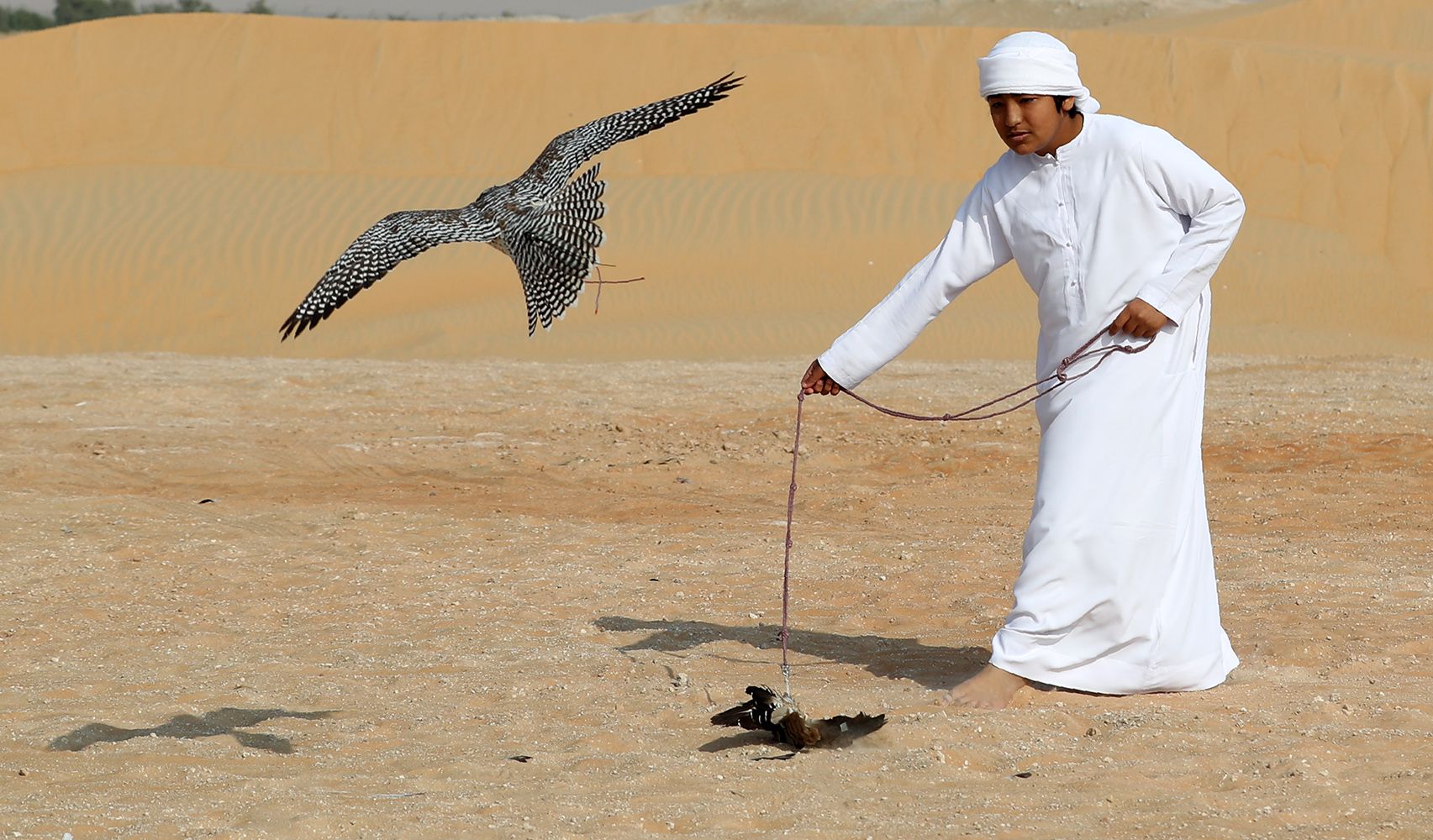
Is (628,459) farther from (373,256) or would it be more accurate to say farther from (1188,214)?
(1188,214)

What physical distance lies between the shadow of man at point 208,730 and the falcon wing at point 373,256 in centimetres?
143

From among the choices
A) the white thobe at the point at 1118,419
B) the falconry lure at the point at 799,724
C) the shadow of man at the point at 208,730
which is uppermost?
the white thobe at the point at 1118,419

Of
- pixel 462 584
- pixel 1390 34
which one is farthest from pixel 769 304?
pixel 1390 34

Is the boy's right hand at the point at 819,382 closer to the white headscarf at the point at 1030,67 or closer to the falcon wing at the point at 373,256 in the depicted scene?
the white headscarf at the point at 1030,67

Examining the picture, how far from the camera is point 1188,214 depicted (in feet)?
14.0

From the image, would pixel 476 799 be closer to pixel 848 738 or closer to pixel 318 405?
pixel 848 738

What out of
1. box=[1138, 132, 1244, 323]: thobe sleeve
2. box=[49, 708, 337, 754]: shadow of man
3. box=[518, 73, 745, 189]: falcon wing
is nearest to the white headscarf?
box=[1138, 132, 1244, 323]: thobe sleeve

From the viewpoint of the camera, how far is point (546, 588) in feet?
21.2

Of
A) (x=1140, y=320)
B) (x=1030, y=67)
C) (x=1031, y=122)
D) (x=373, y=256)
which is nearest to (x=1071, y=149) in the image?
(x=1031, y=122)

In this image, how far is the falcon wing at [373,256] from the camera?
5762 millimetres

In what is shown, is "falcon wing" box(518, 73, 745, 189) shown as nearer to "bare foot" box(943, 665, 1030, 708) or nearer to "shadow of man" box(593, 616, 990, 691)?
"shadow of man" box(593, 616, 990, 691)

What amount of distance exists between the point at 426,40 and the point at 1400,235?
1459cm

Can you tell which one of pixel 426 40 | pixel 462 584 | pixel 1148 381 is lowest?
pixel 462 584

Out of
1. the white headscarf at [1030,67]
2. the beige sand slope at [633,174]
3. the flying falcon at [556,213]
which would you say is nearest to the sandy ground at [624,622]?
the flying falcon at [556,213]
